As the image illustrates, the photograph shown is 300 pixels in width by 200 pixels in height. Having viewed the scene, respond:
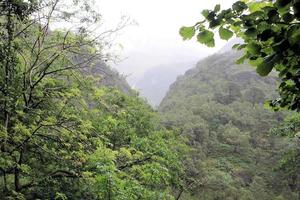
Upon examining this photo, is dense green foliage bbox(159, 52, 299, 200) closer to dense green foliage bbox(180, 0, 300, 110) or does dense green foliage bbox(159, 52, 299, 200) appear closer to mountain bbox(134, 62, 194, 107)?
dense green foliage bbox(180, 0, 300, 110)

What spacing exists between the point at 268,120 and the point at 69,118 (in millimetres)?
42145

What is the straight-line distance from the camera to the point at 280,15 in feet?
7.02

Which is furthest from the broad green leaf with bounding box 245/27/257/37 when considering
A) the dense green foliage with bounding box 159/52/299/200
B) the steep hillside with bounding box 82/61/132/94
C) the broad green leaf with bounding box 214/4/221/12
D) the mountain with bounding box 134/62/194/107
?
the mountain with bounding box 134/62/194/107

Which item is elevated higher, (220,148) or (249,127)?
(249,127)

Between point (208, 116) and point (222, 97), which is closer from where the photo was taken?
point (208, 116)

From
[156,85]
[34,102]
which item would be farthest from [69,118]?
[156,85]

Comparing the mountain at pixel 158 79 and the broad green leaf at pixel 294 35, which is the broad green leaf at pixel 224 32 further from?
the mountain at pixel 158 79

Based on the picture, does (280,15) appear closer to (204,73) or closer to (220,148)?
(220,148)

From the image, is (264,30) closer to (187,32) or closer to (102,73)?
(187,32)

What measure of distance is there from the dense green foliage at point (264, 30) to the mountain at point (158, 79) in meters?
125

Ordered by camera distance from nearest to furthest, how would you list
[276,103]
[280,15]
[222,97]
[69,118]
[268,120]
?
[280,15], [276,103], [69,118], [268,120], [222,97]

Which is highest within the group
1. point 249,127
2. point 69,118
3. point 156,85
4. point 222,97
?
point 156,85

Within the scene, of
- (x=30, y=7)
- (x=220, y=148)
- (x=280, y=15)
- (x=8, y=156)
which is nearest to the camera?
(x=280, y=15)

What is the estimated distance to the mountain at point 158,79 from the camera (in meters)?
138
